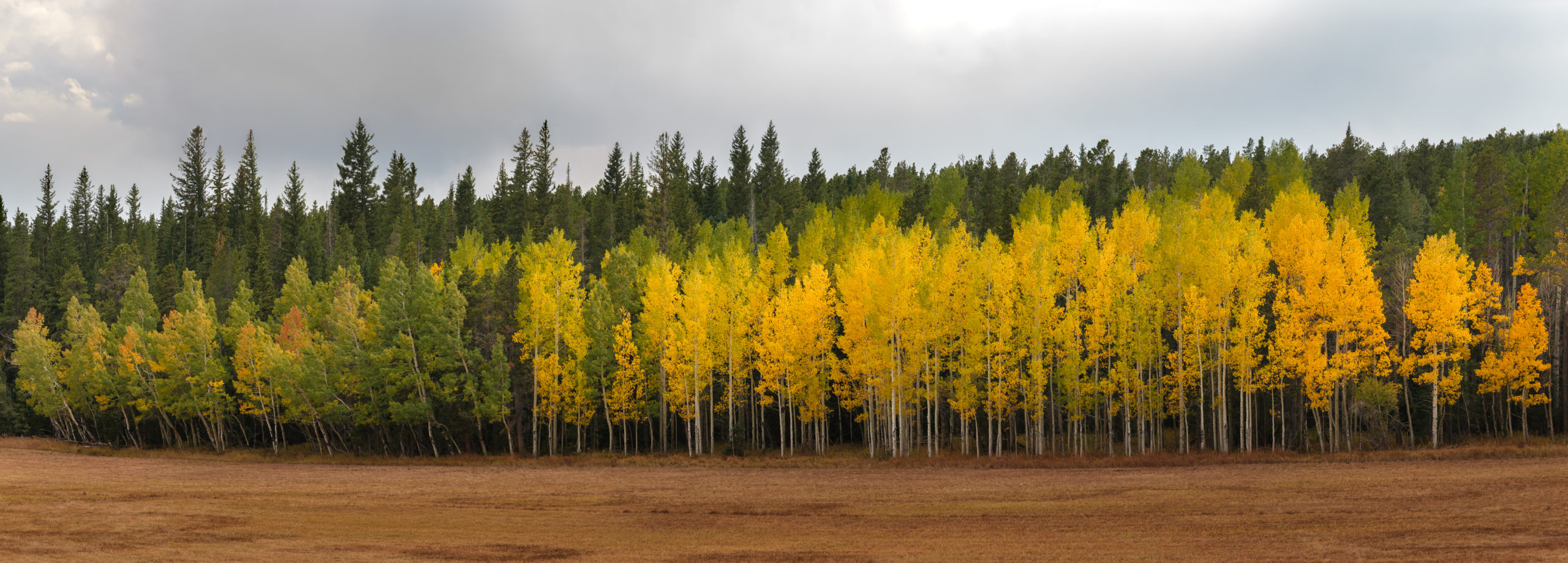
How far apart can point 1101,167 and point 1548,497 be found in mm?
88028

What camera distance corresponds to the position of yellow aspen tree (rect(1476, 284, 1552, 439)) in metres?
45.2

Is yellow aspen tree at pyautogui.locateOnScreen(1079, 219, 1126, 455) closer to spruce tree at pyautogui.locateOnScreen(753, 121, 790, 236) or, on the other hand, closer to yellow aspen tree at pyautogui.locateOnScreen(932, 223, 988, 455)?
yellow aspen tree at pyautogui.locateOnScreen(932, 223, 988, 455)

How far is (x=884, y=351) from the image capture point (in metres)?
47.0

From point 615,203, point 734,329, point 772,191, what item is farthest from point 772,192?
point 734,329

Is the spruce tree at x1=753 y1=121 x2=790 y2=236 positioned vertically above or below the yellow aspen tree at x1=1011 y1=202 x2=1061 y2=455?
above

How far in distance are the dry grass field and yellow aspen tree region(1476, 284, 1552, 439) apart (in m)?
8.33

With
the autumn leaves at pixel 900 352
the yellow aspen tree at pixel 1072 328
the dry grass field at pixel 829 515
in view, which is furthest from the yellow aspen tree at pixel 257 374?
the yellow aspen tree at pixel 1072 328

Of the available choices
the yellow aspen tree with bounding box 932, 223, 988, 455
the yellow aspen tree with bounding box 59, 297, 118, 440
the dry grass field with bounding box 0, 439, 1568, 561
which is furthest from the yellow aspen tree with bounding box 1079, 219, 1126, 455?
the yellow aspen tree with bounding box 59, 297, 118, 440

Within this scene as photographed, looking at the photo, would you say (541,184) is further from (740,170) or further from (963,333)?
(963,333)

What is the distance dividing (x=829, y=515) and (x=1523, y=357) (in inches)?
1575

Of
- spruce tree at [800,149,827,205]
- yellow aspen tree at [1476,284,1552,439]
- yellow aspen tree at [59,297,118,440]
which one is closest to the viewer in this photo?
yellow aspen tree at [1476,284,1552,439]

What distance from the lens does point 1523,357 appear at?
150ft

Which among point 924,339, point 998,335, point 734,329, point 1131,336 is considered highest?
point 734,329

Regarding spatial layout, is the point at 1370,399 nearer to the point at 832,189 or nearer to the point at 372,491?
the point at 372,491
